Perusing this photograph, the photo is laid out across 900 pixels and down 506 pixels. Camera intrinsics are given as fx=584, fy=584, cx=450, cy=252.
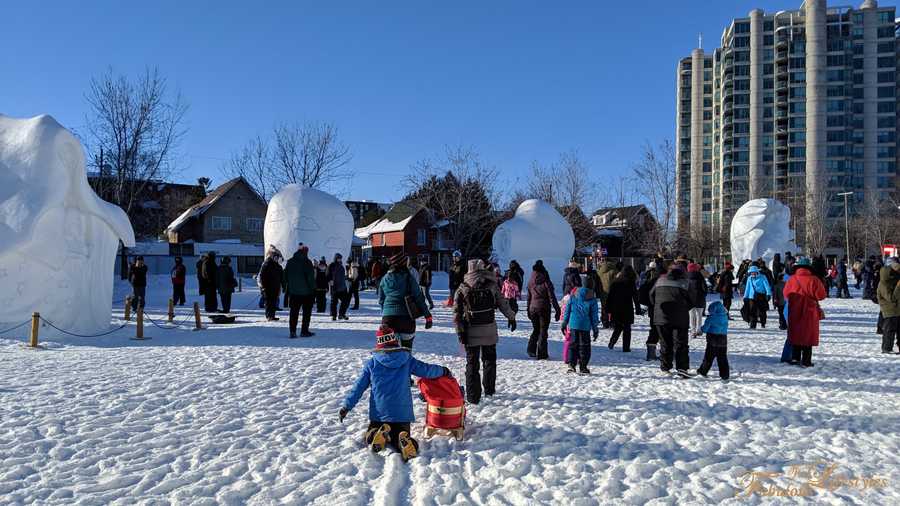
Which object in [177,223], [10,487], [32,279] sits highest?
[177,223]

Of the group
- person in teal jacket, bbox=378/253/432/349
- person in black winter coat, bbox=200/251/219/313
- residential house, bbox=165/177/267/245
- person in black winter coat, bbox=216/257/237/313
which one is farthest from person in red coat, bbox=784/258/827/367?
residential house, bbox=165/177/267/245

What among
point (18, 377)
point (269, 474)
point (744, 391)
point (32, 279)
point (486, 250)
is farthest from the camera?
point (486, 250)

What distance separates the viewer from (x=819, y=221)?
150 ft

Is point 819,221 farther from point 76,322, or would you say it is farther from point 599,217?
point 76,322

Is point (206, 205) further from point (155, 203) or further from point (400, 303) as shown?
point (400, 303)

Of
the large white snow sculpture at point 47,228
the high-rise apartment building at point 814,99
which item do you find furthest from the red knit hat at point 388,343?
the high-rise apartment building at point 814,99

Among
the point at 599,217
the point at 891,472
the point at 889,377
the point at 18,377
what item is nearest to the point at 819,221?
the point at 599,217

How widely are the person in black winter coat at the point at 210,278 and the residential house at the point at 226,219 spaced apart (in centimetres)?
2833

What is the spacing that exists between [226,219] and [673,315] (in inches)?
1619

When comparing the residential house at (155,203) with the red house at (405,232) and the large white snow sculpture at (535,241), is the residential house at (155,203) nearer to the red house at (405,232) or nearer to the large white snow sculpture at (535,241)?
the red house at (405,232)

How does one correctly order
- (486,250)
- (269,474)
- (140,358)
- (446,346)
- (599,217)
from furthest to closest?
(599,217) → (486,250) → (446,346) → (140,358) → (269,474)

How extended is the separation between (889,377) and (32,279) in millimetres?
14747

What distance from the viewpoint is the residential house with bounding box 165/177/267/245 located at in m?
43.2

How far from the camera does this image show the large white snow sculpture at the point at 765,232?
27.0 metres
